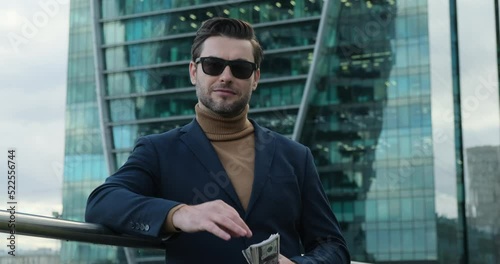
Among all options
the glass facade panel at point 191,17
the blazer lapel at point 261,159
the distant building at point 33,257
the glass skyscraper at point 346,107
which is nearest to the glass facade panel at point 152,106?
the glass skyscraper at point 346,107

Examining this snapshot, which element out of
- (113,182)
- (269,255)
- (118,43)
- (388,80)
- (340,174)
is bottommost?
(269,255)

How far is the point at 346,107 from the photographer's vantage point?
51.1 metres

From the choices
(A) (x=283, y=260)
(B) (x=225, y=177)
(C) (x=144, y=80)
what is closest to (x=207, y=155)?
(B) (x=225, y=177)

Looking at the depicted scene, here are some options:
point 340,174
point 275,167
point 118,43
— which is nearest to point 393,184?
point 340,174

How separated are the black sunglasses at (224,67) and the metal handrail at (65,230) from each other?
0.57m

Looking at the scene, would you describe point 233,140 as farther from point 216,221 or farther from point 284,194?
point 216,221

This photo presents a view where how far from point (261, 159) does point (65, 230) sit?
0.69m

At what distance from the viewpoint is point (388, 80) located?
1972 inches

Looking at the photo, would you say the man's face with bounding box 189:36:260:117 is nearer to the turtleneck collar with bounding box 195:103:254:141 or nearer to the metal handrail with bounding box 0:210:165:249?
the turtleneck collar with bounding box 195:103:254:141

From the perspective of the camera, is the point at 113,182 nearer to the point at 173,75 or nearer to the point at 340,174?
the point at 340,174

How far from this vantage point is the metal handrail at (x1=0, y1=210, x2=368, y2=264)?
109 inches

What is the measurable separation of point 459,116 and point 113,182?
47.4m

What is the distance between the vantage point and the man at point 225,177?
3028mm

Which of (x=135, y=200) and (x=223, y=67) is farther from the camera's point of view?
(x=223, y=67)
